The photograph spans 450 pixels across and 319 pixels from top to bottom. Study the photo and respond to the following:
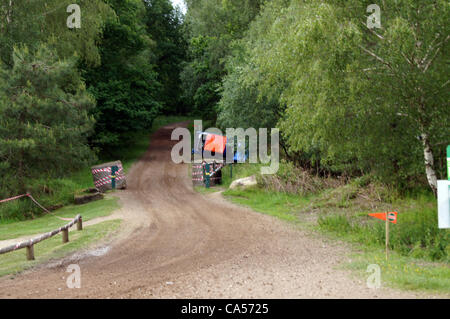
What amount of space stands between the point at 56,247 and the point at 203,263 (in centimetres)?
453

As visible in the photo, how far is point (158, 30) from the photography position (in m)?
49.1

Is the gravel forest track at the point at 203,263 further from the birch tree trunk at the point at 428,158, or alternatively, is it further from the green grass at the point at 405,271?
the birch tree trunk at the point at 428,158

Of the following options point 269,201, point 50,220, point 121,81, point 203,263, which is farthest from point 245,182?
point 121,81

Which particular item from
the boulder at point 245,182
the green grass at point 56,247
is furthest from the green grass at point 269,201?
the green grass at point 56,247

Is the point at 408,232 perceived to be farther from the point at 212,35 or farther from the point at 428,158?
the point at 212,35

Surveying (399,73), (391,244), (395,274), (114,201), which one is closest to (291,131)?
(399,73)

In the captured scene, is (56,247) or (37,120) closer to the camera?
(56,247)

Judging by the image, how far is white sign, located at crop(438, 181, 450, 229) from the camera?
7395mm

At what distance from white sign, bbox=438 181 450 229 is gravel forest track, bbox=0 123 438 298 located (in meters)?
1.44

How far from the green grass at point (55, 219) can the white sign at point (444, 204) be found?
40.6 ft

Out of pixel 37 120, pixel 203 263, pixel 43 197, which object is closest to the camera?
pixel 203 263

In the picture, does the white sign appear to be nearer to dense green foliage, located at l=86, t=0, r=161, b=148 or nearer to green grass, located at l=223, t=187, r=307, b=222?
green grass, located at l=223, t=187, r=307, b=222

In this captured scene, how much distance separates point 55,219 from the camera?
58.0 ft

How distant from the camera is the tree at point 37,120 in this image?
18141 millimetres
